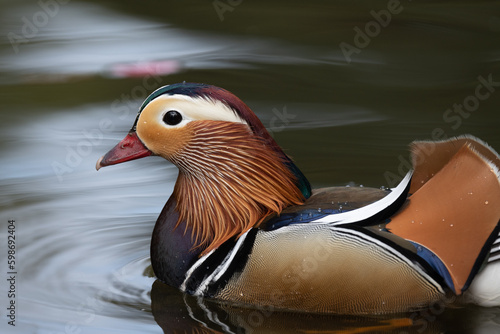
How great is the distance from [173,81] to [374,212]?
3.80m

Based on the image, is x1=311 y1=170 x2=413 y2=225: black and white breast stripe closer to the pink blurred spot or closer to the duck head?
the duck head

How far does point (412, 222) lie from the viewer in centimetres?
435

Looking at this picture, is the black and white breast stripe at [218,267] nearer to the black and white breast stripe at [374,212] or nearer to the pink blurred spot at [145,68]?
the black and white breast stripe at [374,212]

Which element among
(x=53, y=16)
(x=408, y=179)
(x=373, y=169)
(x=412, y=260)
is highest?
(x=408, y=179)

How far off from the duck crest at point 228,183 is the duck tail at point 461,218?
696 mm

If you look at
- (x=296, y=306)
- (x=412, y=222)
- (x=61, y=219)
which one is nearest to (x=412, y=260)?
(x=412, y=222)

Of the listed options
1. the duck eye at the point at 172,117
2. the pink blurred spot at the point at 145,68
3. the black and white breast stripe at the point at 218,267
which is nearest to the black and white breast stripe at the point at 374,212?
the black and white breast stripe at the point at 218,267

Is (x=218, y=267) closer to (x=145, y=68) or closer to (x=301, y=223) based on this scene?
(x=301, y=223)

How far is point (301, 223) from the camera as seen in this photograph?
4.38 m

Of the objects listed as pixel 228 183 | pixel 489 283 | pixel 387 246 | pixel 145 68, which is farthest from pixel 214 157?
pixel 145 68

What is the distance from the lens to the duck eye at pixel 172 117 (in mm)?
4617

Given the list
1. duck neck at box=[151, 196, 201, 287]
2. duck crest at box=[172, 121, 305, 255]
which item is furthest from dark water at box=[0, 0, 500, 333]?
duck crest at box=[172, 121, 305, 255]

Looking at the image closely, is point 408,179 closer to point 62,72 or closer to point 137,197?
point 137,197

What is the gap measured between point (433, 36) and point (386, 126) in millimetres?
2242
